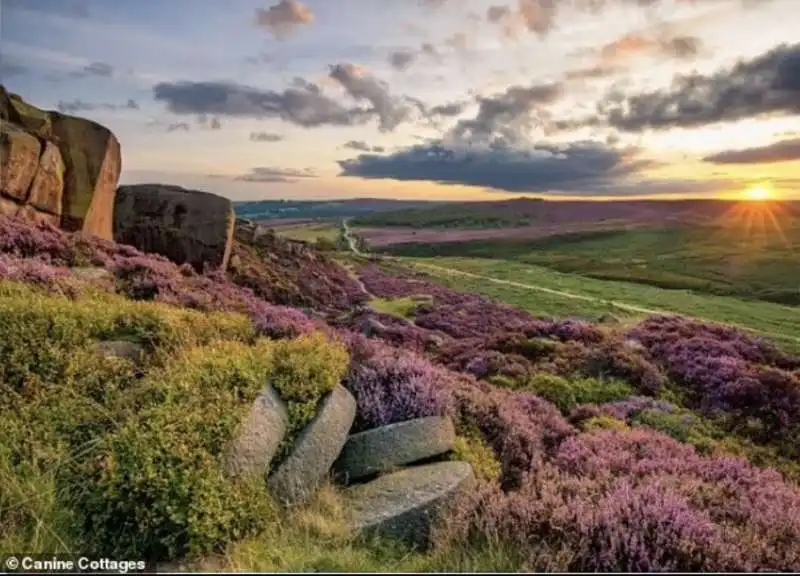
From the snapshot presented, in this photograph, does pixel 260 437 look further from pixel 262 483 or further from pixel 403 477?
pixel 403 477

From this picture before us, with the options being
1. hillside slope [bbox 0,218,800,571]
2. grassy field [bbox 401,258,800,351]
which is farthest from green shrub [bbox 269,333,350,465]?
grassy field [bbox 401,258,800,351]

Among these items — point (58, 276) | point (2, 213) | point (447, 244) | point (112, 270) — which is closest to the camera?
point (58, 276)

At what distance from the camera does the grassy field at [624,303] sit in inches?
1660

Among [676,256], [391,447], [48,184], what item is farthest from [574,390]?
[676,256]

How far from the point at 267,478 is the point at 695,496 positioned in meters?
5.12

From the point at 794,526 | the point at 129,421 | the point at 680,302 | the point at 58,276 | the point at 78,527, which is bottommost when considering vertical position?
the point at 680,302

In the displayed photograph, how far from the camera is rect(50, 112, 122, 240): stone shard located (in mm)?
23031

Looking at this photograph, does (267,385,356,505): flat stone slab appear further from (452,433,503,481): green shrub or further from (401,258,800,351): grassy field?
(401,258,800,351): grassy field

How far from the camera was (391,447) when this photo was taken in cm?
808

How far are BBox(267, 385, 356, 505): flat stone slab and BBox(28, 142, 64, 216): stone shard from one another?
1837 cm

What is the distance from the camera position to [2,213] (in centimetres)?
2002

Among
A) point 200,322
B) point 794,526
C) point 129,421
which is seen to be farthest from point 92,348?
point 794,526

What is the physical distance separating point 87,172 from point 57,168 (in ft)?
4.21

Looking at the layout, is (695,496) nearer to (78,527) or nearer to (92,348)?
(78,527)
